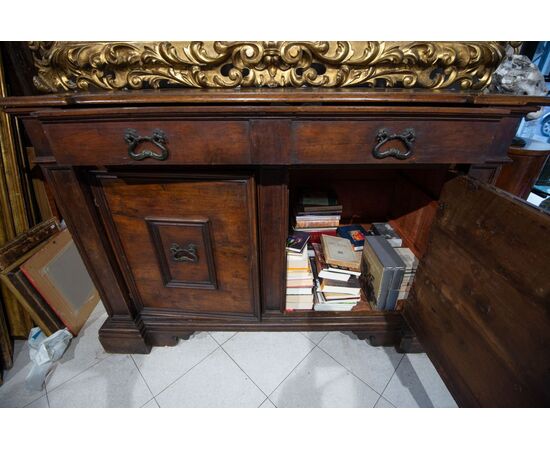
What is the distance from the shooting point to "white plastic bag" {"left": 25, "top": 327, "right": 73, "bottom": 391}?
3.21 ft

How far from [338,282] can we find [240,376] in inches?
21.9

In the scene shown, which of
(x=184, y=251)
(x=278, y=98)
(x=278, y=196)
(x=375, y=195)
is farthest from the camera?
(x=375, y=195)

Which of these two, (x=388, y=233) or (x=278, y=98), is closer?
(x=278, y=98)

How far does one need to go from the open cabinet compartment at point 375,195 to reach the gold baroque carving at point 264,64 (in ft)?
1.42

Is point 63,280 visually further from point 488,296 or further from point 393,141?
point 488,296

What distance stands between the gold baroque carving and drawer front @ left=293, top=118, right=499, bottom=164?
14 cm

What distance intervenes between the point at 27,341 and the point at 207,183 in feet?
3.83

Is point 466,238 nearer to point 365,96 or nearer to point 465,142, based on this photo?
point 465,142

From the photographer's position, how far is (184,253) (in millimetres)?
902

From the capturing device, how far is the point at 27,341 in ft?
3.69

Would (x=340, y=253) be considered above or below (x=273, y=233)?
below

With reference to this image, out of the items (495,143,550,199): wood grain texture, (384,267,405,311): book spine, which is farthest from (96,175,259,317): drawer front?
(495,143,550,199): wood grain texture

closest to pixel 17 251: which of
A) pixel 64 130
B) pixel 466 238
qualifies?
pixel 64 130

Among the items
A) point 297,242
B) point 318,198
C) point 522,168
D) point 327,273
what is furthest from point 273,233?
point 522,168
